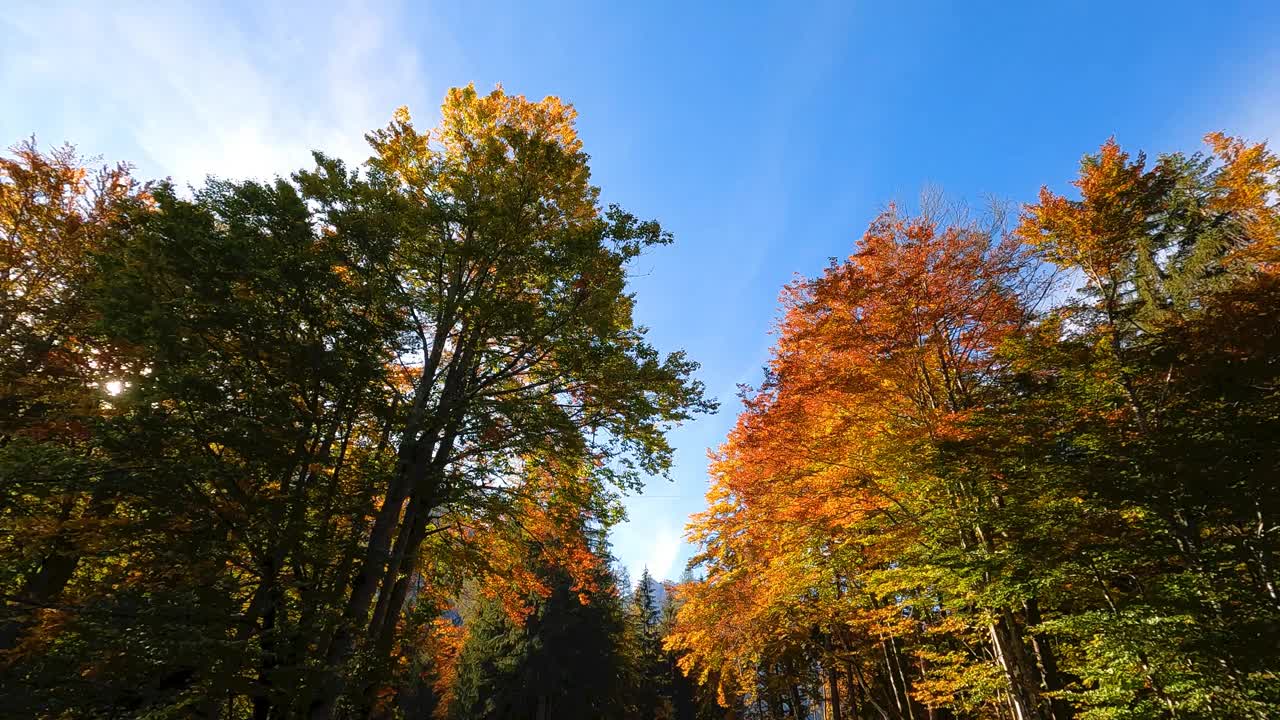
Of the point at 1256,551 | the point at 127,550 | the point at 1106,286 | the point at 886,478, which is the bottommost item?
the point at 127,550

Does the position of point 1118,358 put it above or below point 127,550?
above

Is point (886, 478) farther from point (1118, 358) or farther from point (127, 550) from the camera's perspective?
point (127, 550)

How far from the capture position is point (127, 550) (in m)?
6.00

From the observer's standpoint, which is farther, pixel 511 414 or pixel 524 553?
pixel 524 553

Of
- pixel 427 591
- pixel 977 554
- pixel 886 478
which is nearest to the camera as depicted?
pixel 977 554

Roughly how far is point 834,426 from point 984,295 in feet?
14.6

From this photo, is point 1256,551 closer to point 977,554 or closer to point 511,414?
point 977,554

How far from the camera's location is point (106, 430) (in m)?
5.59

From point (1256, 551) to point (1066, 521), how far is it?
2.38 meters

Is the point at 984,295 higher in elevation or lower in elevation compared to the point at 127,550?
higher

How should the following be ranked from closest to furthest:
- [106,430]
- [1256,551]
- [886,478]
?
[106,430] < [1256,551] < [886,478]

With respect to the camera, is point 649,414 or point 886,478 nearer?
point 649,414

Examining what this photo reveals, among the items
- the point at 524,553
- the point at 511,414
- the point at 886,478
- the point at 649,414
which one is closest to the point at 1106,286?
the point at 886,478

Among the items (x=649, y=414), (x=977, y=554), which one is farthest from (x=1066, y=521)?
(x=649, y=414)
